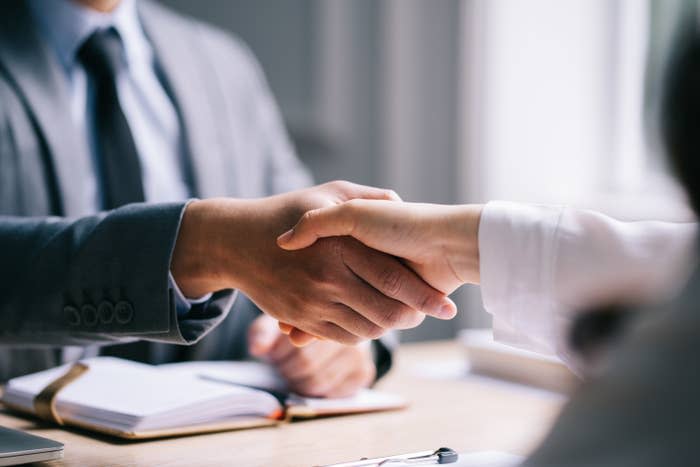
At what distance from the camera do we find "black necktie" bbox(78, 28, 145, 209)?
1.50 metres

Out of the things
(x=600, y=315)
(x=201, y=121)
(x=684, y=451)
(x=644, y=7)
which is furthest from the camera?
(x=644, y=7)

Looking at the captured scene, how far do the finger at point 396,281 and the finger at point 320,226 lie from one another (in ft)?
0.11

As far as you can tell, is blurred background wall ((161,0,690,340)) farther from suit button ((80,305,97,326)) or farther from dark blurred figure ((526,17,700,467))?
dark blurred figure ((526,17,700,467))

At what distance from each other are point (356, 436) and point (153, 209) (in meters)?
0.37

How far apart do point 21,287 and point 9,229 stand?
89mm

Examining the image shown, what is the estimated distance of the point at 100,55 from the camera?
1.56 meters

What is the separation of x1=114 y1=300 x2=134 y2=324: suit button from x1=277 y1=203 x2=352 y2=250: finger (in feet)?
0.70

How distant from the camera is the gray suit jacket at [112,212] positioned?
1.05 m

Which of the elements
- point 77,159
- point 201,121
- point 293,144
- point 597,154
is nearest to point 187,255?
point 77,159

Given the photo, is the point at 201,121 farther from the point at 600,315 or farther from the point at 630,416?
the point at 630,416

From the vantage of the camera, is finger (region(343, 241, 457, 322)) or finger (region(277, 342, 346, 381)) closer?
finger (region(343, 241, 457, 322))

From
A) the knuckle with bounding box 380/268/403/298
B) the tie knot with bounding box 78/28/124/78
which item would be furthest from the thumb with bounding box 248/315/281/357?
the tie knot with bounding box 78/28/124/78

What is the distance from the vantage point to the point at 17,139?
1.43 metres

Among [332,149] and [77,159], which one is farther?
[332,149]
